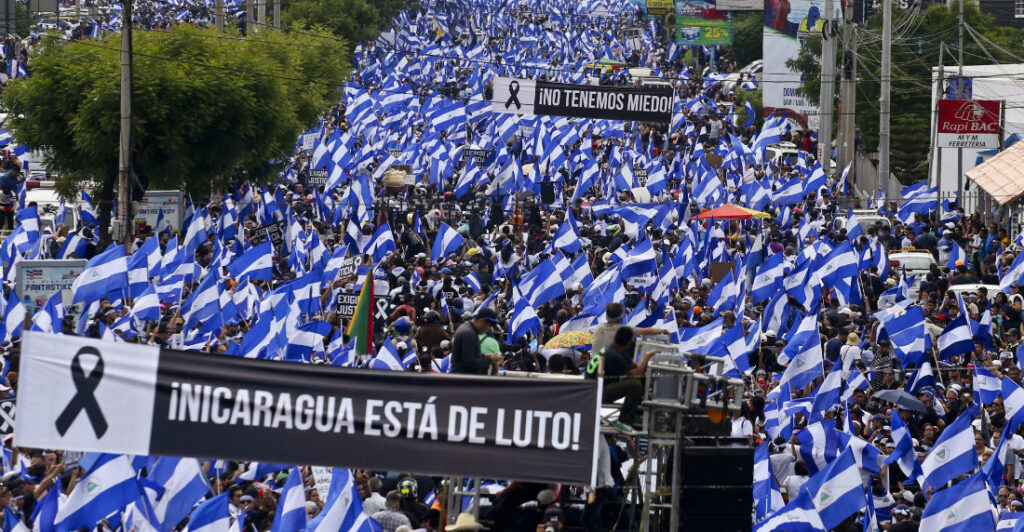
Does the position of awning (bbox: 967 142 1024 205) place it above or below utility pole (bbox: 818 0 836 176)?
below

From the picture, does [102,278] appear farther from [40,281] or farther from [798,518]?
[798,518]

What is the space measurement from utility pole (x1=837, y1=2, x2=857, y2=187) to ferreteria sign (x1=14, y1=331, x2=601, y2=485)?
32096 mm

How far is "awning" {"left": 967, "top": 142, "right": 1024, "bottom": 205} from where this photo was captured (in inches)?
1233

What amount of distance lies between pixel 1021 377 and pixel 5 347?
10203 mm

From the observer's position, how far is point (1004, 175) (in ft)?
109

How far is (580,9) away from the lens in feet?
329

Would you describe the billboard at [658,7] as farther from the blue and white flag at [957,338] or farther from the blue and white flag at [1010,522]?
the blue and white flag at [1010,522]

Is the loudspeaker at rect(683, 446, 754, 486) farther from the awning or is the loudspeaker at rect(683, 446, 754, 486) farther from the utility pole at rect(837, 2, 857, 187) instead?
the utility pole at rect(837, 2, 857, 187)

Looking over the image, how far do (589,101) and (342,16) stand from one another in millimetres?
39277

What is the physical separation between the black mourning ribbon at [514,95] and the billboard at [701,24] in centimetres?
4172

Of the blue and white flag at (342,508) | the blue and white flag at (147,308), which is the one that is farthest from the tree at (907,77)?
the blue and white flag at (342,508)

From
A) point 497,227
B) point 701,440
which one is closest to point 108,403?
point 701,440

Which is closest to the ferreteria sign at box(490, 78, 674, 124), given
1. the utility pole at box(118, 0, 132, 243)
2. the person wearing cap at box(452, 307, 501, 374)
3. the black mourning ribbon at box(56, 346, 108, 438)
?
the utility pole at box(118, 0, 132, 243)

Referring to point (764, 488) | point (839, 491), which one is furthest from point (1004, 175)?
point (839, 491)
